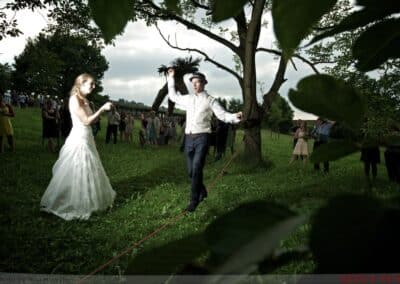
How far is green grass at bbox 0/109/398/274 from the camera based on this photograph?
0.39 m

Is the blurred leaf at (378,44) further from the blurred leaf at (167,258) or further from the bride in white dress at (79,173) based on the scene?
the bride in white dress at (79,173)

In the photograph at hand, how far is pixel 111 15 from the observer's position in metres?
0.36

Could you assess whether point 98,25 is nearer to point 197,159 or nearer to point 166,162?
point 197,159

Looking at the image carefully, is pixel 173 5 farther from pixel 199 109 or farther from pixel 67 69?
pixel 67 69

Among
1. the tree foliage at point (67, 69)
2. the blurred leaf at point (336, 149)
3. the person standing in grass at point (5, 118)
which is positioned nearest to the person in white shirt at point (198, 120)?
the blurred leaf at point (336, 149)

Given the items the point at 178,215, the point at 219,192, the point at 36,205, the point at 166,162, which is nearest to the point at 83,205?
the point at 36,205

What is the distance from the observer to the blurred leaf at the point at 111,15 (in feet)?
1.18

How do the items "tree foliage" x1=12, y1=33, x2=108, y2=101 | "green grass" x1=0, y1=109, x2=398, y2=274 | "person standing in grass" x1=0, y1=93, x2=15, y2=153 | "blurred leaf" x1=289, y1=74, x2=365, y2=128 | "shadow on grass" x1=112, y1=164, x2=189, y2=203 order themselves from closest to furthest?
"blurred leaf" x1=289, y1=74, x2=365, y2=128
"green grass" x1=0, y1=109, x2=398, y2=274
"shadow on grass" x1=112, y1=164, x2=189, y2=203
"person standing in grass" x1=0, y1=93, x2=15, y2=153
"tree foliage" x1=12, y1=33, x2=108, y2=101

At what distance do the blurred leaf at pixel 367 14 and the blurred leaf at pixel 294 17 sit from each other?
0.07ft

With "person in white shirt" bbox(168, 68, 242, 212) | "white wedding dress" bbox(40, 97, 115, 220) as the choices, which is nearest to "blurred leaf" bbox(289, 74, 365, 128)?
"white wedding dress" bbox(40, 97, 115, 220)

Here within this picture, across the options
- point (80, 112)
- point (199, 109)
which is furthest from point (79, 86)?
point (199, 109)

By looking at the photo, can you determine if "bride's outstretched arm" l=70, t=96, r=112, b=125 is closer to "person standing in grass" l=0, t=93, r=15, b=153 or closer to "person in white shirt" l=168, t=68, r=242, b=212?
"person in white shirt" l=168, t=68, r=242, b=212

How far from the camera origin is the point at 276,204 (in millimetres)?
215

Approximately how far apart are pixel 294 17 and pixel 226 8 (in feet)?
0.18
